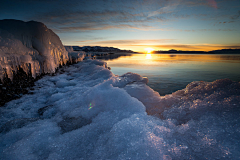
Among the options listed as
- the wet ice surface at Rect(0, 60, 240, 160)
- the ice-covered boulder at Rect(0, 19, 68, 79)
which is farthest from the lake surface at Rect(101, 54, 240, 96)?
the ice-covered boulder at Rect(0, 19, 68, 79)

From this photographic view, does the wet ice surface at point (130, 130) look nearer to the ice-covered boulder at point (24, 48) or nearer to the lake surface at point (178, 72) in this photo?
the ice-covered boulder at point (24, 48)

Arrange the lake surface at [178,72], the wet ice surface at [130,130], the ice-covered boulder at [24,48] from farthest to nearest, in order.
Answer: the lake surface at [178,72], the ice-covered boulder at [24,48], the wet ice surface at [130,130]

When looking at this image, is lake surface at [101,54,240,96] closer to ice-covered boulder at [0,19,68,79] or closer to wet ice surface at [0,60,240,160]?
wet ice surface at [0,60,240,160]

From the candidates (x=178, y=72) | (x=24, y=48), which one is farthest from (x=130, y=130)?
(x=178, y=72)

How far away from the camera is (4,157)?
197 cm

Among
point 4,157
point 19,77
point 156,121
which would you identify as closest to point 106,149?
point 156,121

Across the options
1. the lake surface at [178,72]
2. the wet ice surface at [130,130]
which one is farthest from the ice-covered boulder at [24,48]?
the lake surface at [178,72]

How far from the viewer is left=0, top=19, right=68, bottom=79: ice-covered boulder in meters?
6.02

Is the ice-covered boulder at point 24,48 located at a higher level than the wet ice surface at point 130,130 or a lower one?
higher

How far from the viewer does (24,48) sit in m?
7.57

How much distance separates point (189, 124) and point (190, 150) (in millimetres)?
624

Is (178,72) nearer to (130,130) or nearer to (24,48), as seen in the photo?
(130,130)

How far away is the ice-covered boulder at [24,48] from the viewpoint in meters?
6.02

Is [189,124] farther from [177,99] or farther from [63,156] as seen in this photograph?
[63,156]
